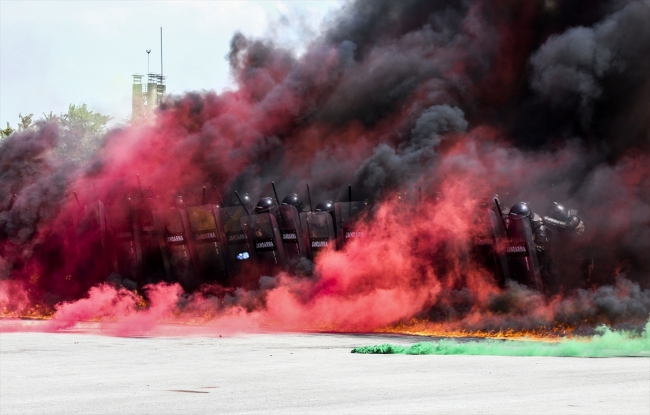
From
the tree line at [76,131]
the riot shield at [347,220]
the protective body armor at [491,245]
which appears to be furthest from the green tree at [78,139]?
the protective body armor at [491,245]

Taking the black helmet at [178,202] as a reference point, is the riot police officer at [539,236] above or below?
below

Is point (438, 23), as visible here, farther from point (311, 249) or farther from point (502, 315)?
point (502, 315)

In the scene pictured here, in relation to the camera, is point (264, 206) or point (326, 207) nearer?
point (326, 207)

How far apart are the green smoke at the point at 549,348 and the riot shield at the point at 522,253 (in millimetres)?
4700

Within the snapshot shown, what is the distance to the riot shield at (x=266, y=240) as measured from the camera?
116 ft

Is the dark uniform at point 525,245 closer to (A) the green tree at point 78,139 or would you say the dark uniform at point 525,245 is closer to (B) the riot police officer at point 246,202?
(B) the riot police officer at point 246,202

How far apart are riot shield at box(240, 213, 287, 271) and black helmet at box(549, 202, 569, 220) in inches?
371

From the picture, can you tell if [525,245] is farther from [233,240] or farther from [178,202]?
[178,202]

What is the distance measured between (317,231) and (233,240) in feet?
12.3

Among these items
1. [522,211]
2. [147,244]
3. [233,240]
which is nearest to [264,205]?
[233,240]

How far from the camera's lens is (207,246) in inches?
1458

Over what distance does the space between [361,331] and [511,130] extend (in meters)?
11.5

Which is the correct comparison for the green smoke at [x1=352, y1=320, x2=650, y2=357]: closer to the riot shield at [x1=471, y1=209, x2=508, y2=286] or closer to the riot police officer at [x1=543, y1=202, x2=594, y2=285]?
the riot shield at [x1=471, y1=209, x2=508, y2=286]

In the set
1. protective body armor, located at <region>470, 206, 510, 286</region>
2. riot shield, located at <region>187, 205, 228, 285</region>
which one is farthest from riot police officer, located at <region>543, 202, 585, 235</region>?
riot shield, located at <region>187, 205, 228, 285</region>
